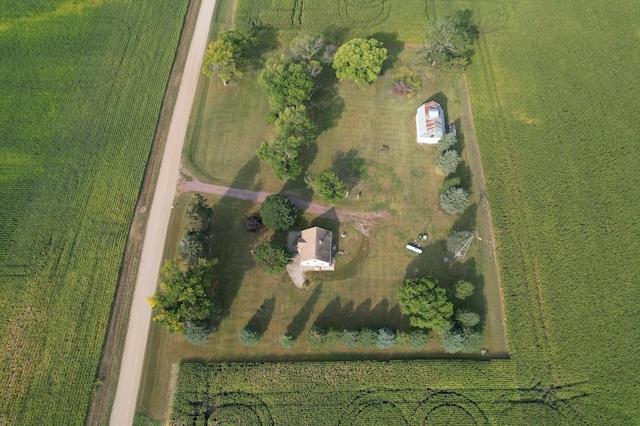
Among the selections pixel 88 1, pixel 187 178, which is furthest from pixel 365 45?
pixel 88 1

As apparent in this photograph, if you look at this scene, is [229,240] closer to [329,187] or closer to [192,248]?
[192,248]

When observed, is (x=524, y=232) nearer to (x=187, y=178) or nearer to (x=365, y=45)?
(x=365, y=45)

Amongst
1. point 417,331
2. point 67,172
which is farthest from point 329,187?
point 67,172

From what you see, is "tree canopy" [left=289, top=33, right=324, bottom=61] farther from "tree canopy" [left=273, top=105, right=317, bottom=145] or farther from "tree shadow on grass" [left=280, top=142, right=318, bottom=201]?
"tree shadow on grass" [left=280, top=142, right=318, bottom=201]

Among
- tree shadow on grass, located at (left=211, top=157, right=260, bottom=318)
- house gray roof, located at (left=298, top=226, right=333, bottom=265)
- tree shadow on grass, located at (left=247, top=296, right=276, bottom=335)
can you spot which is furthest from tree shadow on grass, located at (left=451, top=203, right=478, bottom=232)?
tree shadow on grass, located at (left=211, top=157, right=260, bottom=318)

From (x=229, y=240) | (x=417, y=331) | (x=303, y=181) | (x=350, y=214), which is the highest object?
(x=303, y=181)
